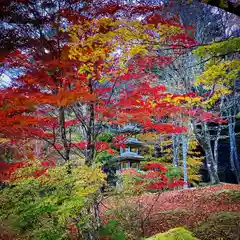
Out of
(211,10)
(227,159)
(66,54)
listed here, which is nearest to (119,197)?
(66,54)

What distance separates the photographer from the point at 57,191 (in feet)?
14.1

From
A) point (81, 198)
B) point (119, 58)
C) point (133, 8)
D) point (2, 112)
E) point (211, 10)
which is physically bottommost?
point (81, 198)

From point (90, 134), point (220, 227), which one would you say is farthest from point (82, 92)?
point (220, 227)

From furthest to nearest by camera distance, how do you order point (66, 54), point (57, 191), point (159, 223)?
point (159, 223) < point (66, 54) < point (57, 191)

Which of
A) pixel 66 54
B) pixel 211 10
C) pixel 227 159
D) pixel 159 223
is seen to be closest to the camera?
pixel 66 54

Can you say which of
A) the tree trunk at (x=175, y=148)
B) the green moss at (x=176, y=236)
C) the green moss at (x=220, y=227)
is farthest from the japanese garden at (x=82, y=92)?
the tree trunk at (x=175, y=148)

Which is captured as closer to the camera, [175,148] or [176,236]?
[176,236]

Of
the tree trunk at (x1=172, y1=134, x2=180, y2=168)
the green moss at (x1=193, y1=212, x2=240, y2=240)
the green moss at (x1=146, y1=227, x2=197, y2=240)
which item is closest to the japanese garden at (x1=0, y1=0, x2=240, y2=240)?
the green moss at (x1=193, y1=212, x2=240, y2=240)

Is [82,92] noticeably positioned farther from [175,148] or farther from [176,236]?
[175,148]

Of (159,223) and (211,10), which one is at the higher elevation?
(211,10)

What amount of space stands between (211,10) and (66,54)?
911cm

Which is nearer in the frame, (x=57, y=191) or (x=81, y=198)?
(x=81, y=198)

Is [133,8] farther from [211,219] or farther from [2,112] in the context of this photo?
[211,219]

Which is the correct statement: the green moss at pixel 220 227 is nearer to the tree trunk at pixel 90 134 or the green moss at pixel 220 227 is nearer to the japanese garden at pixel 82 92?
the japanese garden at pixel 82 92
